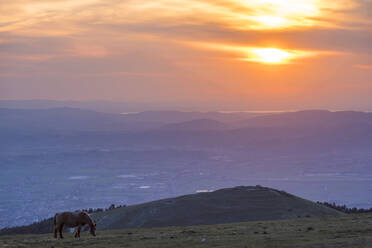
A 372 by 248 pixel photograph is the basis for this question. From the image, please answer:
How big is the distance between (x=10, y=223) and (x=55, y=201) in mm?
56196

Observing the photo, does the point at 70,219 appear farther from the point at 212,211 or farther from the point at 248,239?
the point at 212,211

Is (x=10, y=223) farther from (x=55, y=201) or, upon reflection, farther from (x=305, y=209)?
(x=305, y=209)

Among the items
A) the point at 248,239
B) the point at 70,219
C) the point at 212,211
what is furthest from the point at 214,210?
the point at 248,239

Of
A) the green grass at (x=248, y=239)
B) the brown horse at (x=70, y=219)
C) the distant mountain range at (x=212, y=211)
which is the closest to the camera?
the green grass at (x=248, y=239)

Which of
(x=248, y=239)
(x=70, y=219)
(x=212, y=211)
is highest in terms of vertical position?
(x=70, y=219)

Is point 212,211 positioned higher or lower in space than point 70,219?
lower

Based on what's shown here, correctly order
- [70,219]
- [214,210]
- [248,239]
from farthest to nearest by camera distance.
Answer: [214,210]
[70,219]
[248,239]

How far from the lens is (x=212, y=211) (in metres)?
52.7

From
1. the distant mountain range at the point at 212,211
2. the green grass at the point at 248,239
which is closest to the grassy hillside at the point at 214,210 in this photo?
the distant mountain range at the point at 212,211

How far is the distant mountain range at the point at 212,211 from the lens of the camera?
49.8 m

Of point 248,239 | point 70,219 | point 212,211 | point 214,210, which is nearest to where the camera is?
point 248,239

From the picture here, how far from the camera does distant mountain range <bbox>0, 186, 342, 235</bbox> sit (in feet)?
164

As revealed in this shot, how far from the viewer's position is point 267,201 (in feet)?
178

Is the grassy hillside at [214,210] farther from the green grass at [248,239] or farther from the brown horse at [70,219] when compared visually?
the brown horse at [70,219]
